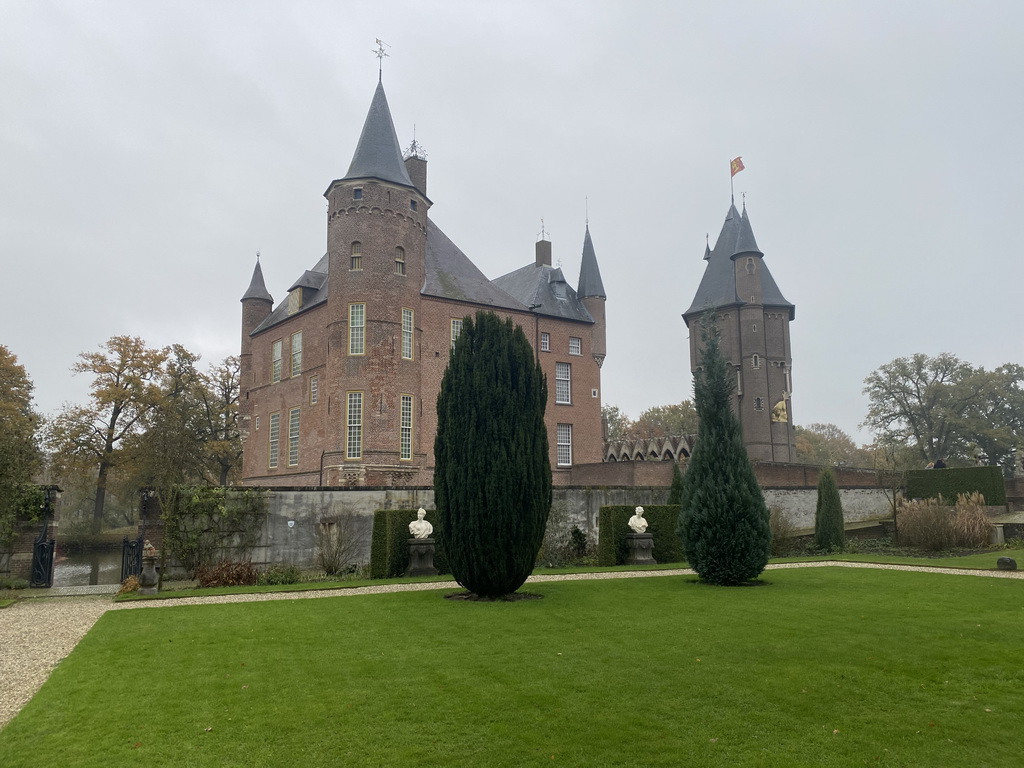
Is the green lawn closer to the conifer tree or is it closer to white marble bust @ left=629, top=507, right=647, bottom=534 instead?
white marble bust @ left=629, top=507, right=647, bottom=534

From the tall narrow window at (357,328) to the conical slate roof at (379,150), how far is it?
523 centimetres

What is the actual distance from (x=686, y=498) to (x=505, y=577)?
182 inches

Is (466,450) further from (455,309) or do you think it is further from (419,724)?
(455,309)

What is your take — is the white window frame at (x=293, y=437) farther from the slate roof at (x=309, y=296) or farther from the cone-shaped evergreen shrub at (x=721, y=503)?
the cone-shaped evergreen shrub at (x=721, y=503)

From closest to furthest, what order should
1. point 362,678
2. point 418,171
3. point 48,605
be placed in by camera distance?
1. point 362,678
2. point 48,605
3. point 418,171

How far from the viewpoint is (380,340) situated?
28375mm

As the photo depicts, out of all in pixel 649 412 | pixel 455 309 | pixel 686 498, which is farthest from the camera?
pixel 649 412

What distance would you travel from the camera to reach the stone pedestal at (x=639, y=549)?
20062 millimetres

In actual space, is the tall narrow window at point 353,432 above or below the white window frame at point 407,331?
below

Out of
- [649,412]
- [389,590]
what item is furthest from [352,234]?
[649,412]

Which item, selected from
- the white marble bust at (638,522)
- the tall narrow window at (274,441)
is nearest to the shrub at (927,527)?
the white marble bust at (638,522)

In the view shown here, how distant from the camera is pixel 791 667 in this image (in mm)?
7020

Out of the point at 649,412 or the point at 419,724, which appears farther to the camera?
the point at 649,412

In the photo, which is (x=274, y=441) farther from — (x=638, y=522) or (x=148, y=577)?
(x=638, y=522)
